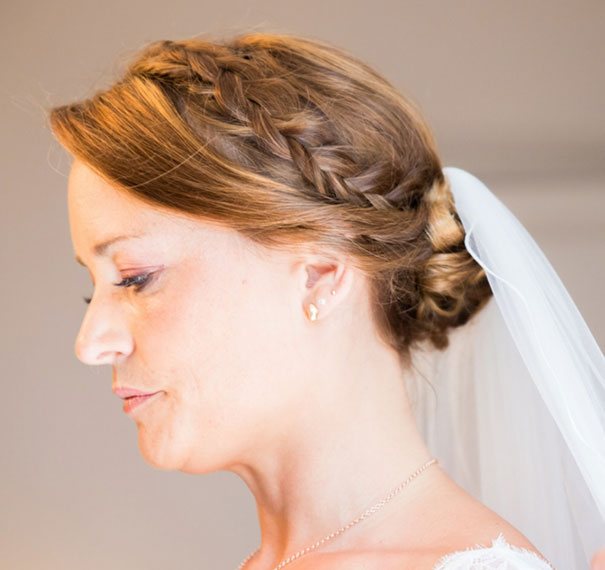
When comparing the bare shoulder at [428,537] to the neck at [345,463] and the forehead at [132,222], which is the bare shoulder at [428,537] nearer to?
the neck at [345,463]

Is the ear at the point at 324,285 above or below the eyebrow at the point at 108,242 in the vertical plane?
below

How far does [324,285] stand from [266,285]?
8cm

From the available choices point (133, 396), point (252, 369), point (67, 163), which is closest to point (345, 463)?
point (252, 369)

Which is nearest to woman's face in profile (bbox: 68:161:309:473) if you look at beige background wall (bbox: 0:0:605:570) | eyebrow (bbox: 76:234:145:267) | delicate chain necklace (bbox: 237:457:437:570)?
eyebrow (bbox: 76:234:145:267)

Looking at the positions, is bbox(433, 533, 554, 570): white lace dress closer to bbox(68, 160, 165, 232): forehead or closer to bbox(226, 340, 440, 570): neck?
bbox(226, 340, 440, 570): neck

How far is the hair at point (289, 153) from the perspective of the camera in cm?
114

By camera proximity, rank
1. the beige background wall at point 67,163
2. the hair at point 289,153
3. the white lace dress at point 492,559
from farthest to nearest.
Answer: the beige background wall at point 67,163, the hair at point 289,153, the white lace dress at point 492,559

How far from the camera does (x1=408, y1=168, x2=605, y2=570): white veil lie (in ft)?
3.86

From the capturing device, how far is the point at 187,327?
1146mm

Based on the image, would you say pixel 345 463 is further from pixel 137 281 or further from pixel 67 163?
pixel 67 163

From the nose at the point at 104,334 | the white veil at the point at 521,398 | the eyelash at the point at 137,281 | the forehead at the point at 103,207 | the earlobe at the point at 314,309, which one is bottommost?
the white veil at the point at 521,398

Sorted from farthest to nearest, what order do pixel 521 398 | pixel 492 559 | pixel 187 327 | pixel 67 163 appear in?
pixel 67 163 → pixel 521 398 → pixel 187 327 → pixel 492 559

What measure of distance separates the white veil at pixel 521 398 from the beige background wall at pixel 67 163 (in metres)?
0.83

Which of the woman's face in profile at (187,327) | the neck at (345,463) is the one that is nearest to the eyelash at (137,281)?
the woman's face in profile at (187,327)
